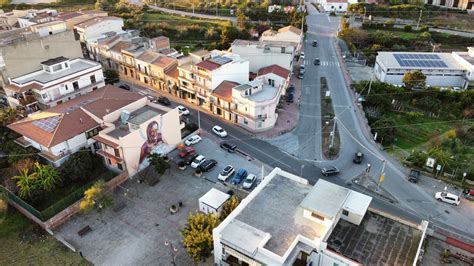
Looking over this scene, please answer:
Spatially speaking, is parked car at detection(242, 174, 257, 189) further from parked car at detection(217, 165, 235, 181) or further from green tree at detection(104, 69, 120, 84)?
green tree at detection(104, 69, 120, 84)

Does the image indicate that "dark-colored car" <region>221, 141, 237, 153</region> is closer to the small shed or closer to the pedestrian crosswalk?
the small shed

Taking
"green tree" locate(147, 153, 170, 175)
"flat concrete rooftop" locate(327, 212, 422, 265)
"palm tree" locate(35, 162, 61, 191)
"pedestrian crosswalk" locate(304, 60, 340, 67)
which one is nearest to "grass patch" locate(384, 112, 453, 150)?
"pedestrian crosswalk" locate(304, 60, 340, 67)

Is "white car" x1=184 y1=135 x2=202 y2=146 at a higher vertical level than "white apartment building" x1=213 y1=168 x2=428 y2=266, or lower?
lower

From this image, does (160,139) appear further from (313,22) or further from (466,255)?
(313,22)

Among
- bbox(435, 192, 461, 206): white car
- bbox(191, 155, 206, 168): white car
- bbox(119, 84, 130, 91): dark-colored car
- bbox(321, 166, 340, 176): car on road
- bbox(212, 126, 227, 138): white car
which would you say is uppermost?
bbox(119, 84, 130, 91): dark-colored car

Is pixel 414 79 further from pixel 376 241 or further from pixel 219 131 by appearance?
pixel 376 241

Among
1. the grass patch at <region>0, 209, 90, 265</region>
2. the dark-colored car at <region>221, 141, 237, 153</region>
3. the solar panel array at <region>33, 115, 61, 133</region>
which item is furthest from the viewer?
the dark-colored car at <region>221, 141, 237, 153</region>

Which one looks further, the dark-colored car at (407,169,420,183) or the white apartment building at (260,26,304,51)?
the white apartment building at (260,26,304,51)

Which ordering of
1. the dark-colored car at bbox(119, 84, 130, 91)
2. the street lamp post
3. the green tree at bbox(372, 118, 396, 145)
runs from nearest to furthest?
the street lamp post
the green tree at bbox(372, 118, 396, 145)
the dark-colored car at bbox(119, 84, 130, 91)

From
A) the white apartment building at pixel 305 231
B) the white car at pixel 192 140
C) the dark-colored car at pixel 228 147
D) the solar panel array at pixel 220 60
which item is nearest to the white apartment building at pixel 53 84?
the solar panel array at pixel 220 60
